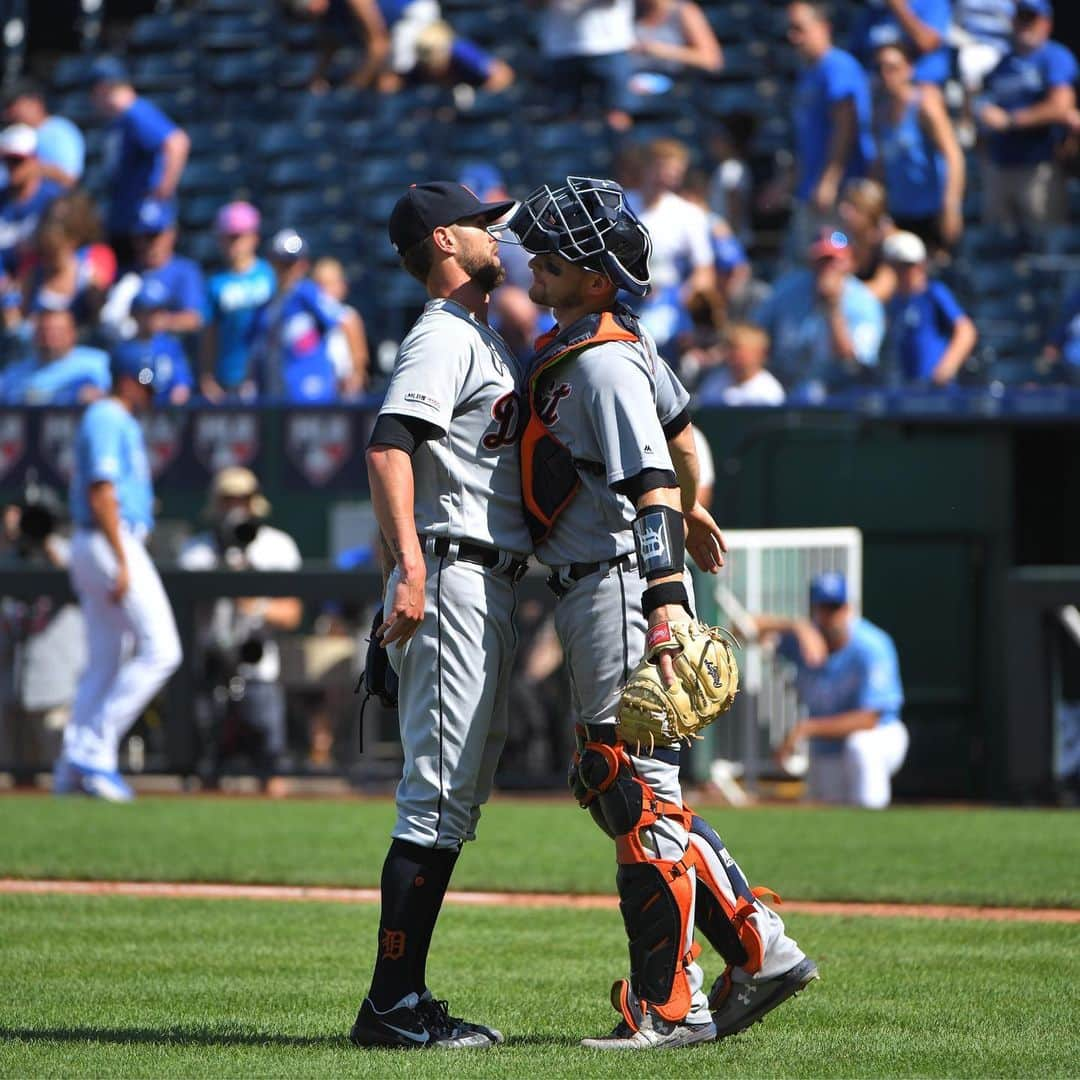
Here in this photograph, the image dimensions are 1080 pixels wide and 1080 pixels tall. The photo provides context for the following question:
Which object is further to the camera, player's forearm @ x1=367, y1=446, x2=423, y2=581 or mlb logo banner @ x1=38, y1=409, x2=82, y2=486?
mlb logo banner @ x1=38, y1=409, x2=82, y2=486

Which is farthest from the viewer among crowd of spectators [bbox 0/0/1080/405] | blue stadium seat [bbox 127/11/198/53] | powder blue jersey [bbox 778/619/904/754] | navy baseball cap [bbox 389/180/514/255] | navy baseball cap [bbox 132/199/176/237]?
blue stadium seat [bbox 127/11/198/53]

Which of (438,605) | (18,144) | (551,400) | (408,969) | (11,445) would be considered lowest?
(11,445)

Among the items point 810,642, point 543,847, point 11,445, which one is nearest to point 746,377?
point 810,642

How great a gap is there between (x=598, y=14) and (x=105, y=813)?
25.0ft

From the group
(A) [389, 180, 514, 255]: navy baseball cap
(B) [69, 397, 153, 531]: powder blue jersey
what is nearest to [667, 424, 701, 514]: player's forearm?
(A) [389, 180, 514, 255]: navy baseball cap

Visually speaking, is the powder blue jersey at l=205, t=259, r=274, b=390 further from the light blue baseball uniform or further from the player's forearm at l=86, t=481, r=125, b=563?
the player's forearm at l=86, t=481, r=125, b=563

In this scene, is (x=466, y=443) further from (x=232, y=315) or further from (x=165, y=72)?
(x=165, y=72)

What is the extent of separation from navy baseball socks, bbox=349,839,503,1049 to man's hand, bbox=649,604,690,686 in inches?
26.7

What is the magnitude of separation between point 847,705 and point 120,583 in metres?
3.78

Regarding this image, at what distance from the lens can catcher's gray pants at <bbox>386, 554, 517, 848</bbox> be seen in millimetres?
5008

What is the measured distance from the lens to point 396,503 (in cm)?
489

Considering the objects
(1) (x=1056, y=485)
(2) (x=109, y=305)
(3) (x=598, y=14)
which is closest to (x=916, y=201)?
(1) (x=1056, y=485)

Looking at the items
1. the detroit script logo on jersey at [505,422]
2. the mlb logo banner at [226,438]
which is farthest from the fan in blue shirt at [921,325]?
the detroit script logo on jersey at [505,422]

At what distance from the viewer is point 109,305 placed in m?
15.1
